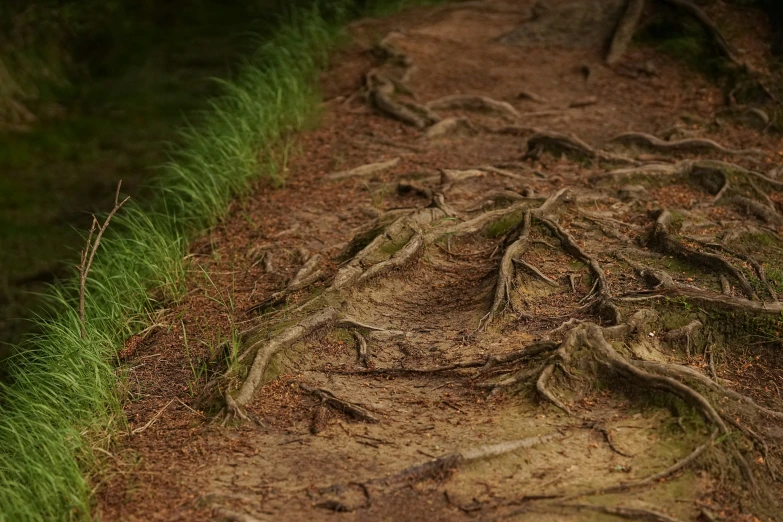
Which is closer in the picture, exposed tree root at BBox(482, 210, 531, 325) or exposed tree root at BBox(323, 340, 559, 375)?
exposed tree root at BBox(323, 340, 559, 375)

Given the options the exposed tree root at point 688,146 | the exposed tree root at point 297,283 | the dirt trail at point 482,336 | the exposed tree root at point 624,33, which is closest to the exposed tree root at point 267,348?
the dirt trail at point 482,336

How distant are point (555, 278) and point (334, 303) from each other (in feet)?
4.17

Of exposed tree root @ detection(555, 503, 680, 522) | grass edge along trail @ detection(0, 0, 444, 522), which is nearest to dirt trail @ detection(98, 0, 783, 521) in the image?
exposed tree root @ detection(555, 503, 680, 522)

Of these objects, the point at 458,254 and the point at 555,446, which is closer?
the point at 555,446

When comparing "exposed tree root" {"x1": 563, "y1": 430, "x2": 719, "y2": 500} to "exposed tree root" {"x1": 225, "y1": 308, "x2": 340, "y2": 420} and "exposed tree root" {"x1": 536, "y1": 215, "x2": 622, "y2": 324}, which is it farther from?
"exposed tree root" {"x1": 225, "y1": 308, "x2": 340, "y2": 420}

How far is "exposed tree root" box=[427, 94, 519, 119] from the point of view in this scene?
8.58 m

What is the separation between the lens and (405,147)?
8008 millimetres

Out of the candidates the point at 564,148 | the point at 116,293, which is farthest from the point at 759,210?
the point at 116,293

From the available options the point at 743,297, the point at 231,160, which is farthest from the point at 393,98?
the point at 743,297

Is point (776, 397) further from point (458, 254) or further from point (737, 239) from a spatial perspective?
point (458, 254)

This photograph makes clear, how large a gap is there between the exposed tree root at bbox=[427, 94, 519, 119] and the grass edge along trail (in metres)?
1.21

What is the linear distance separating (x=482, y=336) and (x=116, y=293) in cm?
243

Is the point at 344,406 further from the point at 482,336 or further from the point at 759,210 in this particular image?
the point at 759,210

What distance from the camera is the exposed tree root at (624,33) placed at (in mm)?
9391
